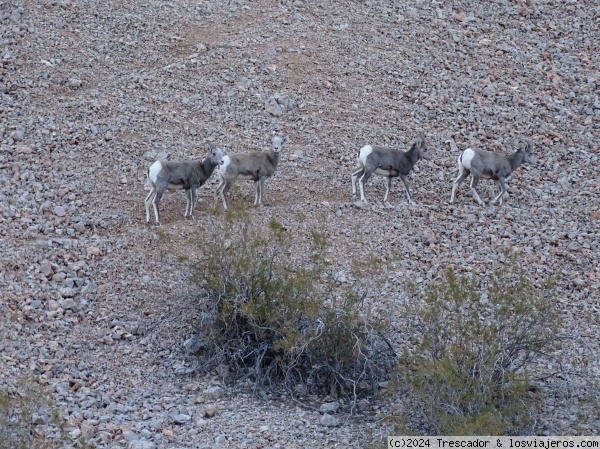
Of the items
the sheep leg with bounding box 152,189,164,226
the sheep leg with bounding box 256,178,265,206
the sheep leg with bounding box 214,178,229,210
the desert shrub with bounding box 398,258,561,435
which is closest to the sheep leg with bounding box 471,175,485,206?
the sheep leg with bounding box 256,178,265,206

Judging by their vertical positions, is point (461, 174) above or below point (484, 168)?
below

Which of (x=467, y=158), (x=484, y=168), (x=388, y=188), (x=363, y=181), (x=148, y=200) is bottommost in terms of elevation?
(x=148, y=200)

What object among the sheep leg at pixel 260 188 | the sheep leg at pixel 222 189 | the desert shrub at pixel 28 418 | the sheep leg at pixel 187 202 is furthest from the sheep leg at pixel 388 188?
the desert shrub at pixel 28 418

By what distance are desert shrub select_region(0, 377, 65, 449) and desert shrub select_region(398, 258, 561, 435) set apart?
326 centimetres

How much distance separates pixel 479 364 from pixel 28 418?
4088 millimetres

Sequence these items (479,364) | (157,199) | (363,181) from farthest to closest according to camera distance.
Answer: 1. (363,181)
2. (157,199)
3. (479,364)

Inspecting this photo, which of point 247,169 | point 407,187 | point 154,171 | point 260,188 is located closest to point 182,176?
point 154,171

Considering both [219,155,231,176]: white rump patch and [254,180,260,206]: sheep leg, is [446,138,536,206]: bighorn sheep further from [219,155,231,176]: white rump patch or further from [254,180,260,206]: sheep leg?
[219,155,231,176]: white rump patch

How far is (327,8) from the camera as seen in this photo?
1961 centimetres

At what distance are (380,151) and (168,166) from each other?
3015mm

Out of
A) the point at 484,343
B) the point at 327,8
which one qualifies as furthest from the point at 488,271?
the point at 327,8

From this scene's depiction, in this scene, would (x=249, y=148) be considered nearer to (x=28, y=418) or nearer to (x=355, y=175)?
(x=355, y=175)

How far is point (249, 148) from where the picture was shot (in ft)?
52.1

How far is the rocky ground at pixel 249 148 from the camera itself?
10805 millimetres
